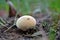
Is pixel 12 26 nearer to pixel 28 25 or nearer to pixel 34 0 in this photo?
pixel 28 25

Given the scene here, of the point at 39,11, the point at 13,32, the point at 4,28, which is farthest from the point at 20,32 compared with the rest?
the point at 39,11

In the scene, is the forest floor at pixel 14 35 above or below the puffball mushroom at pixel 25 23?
below

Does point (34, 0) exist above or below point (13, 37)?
above

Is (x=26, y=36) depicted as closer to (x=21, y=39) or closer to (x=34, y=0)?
(x=21, y=39)

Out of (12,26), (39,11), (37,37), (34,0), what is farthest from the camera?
(34,0)

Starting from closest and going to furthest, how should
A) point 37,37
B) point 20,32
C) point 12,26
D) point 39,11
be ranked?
1. point 37,37
2. point 20,32
3. point 12,26
4. point 39,11

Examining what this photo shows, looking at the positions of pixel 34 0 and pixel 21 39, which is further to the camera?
pixel 34 0

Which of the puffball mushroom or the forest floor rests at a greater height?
the puffball mushroom

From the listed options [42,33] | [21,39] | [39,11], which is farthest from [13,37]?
[39,11]

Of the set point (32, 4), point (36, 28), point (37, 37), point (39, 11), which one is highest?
point (32, 4)
